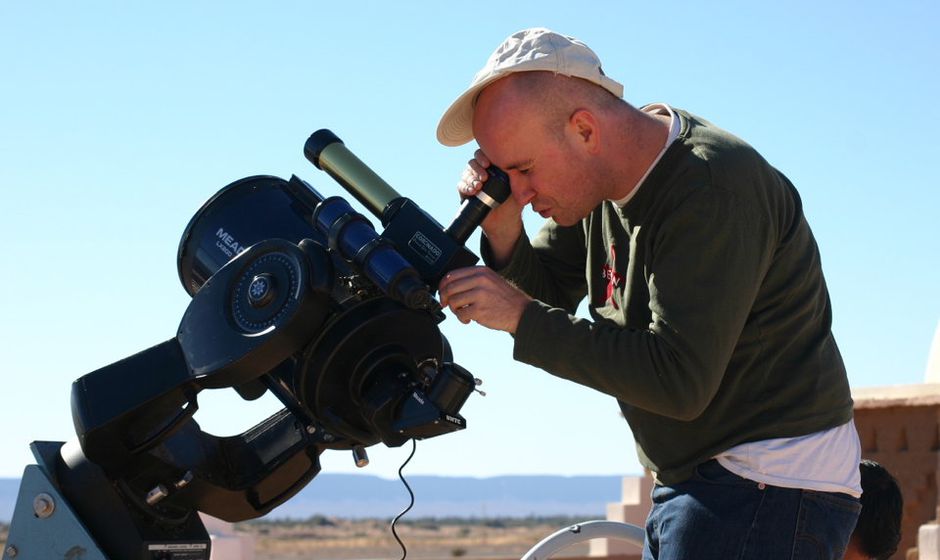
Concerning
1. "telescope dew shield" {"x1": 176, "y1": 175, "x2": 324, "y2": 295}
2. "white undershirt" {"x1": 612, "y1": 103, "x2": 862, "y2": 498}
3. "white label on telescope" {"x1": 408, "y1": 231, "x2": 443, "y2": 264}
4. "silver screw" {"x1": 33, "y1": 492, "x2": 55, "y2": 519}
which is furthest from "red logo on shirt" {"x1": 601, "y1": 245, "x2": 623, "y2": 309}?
"silver screw" {"x1": 33, "y1": 492, "x2": 55, "y2": 519}

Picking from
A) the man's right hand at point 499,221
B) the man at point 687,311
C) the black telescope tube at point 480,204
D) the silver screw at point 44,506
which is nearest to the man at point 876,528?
the man at point 687,311

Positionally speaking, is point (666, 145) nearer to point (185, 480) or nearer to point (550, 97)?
point (550, 97)

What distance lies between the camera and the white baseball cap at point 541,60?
11.5ft

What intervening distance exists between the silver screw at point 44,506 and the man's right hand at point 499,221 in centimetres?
130

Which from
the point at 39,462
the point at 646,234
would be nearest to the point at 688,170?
the point at 646,234

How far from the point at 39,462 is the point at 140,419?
291mm

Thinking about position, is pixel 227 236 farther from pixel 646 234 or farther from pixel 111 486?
pixel 646 234

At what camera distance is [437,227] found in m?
3.67

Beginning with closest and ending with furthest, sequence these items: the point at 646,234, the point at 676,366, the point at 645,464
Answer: the point at 676,366, the point at 646,234, the point at 645,464

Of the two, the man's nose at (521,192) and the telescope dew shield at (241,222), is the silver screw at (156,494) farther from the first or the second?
the man's nose at (521,192)

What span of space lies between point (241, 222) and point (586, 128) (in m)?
0.99

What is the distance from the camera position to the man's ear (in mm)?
3500

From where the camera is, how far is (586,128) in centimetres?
351

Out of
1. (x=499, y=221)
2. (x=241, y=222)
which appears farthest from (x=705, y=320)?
(x=241, y=222)
